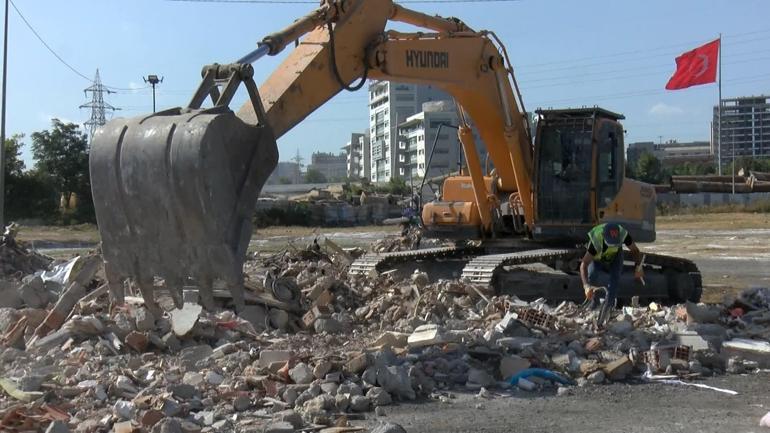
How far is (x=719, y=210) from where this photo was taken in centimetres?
5428

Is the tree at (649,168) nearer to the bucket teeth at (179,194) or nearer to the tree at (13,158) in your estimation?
the tree at (13,158)

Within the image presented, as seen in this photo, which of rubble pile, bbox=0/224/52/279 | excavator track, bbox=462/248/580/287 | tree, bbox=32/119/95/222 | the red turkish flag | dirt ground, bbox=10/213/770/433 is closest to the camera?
dirt ground, bbox=10/213/770/433

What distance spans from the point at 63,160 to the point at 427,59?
150ft

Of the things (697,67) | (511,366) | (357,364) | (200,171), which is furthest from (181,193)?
(697,67)

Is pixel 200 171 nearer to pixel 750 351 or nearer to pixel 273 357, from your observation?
pixel 273 357

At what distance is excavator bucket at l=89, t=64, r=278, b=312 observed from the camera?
8.48 metres

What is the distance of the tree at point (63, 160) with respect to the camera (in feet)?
179

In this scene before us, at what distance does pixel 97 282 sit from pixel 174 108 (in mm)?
5784

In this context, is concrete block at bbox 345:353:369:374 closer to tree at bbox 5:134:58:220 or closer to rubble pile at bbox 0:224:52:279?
rubble pile at bbox 0:224:52:279

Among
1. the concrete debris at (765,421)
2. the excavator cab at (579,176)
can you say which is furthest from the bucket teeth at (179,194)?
the excavator cab at (579,176)

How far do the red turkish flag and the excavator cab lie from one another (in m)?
36.9

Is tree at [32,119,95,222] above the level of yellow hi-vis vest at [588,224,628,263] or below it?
above

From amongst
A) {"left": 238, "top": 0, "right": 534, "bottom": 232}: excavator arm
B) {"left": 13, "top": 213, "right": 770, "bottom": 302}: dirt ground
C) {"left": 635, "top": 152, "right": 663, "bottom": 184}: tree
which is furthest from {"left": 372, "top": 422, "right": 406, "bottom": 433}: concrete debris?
{"left": 635, "top": 152, "right": 663, "bottom": 184}: tree

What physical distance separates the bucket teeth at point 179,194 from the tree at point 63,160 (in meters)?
47.1
